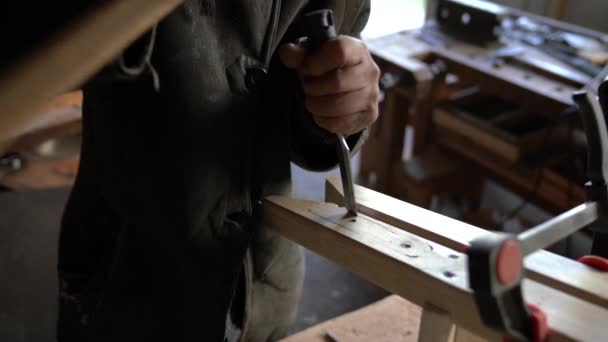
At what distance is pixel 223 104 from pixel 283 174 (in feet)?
0.45

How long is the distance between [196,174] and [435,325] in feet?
0.96

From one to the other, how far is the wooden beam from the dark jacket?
9.5 inches

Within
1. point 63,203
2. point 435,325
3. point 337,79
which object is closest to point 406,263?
point 435,325

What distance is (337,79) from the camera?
61cm

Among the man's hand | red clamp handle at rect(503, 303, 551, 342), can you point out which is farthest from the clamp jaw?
the man's hand

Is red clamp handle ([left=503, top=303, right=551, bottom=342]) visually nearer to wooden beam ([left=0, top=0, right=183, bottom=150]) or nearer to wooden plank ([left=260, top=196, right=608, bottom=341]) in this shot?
wooden plank ([left=260, top=196, right=608, bottom=341])

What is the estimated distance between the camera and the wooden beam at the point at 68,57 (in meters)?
0.28

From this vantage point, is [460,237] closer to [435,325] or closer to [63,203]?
[435,325]

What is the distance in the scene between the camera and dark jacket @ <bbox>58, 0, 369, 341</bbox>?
604 millimetres

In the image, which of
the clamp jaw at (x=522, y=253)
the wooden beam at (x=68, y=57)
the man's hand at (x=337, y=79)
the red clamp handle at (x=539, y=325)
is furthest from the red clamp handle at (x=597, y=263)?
the wooden beam at (x=68, y=57)

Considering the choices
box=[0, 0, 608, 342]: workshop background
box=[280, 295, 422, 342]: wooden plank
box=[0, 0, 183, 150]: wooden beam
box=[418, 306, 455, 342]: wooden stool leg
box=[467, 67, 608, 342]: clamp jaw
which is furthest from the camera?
box=[0, 0, 608, 342]: workshop background

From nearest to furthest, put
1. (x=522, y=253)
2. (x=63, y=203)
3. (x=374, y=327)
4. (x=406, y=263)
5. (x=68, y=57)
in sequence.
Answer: (x=68, y=57)
(x=522, y=253)
(x=406, y=263)
(x=374, y=327)
(x=63, y=203)

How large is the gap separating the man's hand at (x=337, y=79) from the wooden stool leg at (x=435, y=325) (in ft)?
0.75

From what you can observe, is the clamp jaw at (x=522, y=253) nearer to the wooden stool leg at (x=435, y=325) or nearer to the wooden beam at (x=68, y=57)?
the wooden stool leg at (x=435, y=325)
